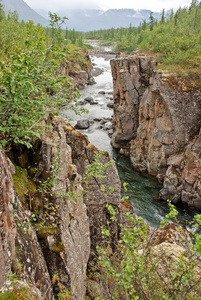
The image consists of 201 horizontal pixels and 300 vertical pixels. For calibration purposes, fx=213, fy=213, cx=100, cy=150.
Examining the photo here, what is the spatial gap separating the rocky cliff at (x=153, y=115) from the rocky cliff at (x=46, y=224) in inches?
736

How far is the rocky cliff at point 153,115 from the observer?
91.0 feet

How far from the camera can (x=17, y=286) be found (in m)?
4.77

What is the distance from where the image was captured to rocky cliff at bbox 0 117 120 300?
220 inches

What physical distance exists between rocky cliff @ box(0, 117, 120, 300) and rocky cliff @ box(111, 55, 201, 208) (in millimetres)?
18683

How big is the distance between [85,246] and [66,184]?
3.42 m

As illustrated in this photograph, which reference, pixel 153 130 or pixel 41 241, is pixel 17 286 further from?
pixel 153 130

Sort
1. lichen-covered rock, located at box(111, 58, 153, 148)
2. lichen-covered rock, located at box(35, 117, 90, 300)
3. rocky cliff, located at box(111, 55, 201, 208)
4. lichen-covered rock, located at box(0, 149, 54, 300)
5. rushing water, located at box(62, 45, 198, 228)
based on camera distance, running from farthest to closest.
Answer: lichen-covered rock, located at box(111, 58, 153, 148) → rocky cliff, located at box(111, 55, 201, 208) → rushing water, located at box(62, 45, 198, 228) → lichen-covered rock, located at box(35, 117, 90, 300) → lichen-covered rock, located at box(0, 149, 54, 300)

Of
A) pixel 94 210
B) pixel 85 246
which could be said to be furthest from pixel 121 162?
pixel 85 246

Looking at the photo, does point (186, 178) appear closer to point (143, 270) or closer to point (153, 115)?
point (153, 115)

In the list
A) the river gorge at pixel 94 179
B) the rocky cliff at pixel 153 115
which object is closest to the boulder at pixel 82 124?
the river gorge at pixel 94 179

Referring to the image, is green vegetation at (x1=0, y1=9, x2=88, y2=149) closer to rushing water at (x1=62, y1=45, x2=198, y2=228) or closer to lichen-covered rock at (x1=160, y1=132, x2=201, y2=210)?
rushing water at (x1=62, y1=45, x2=198, y2=228)

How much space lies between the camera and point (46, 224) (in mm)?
7828

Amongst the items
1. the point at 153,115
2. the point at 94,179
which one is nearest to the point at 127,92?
the point at 153,115

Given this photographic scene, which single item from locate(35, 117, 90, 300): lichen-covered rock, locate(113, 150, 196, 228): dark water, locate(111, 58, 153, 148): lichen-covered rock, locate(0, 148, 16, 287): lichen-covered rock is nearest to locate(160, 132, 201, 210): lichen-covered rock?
locate(113, 150, 196, 228): dark water
